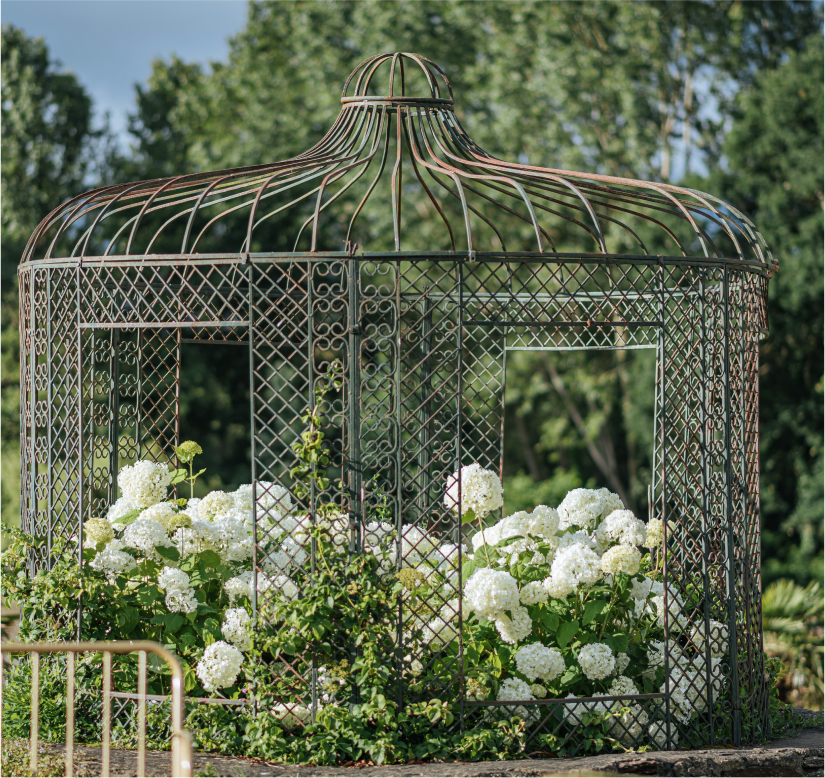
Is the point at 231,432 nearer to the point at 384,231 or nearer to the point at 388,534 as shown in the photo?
the point at 384,231

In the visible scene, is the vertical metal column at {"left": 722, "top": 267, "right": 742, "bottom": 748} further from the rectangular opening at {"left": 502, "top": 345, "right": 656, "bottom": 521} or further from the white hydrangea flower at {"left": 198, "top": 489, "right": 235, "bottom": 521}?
the rectangular opening at {"left": 502, "top": 345, "right": 656, "bottom": 521}

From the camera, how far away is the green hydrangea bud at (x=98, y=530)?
19.7ft

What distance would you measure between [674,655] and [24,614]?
13.0ft

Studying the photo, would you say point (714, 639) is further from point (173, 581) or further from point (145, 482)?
point (145, 482)

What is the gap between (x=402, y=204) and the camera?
16.7m

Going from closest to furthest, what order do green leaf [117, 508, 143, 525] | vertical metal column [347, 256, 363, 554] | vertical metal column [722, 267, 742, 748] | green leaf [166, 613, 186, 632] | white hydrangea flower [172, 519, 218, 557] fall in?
1. vertical metal column [347, 256, 363, 554]
2. green leaf [166, 613, 186, 632]
3. vertical metal column [722, 267, 742, 748]
4. white hydrangea flower [172, 519, 218, 557]
5. green leaf [117, 508, 143, 525]

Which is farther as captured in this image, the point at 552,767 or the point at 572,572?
the point at 572,572

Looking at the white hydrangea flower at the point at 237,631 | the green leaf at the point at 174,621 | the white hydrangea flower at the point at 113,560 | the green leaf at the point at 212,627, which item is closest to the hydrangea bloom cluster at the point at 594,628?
the white hydrangea flower at the point at 237,631

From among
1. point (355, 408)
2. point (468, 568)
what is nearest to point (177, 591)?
point (355, 408)

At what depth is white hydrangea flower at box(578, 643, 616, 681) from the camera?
18.5 feet

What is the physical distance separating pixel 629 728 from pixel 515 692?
0.72m

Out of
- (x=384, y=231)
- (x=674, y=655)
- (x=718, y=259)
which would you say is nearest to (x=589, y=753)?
(x=674, y=655)

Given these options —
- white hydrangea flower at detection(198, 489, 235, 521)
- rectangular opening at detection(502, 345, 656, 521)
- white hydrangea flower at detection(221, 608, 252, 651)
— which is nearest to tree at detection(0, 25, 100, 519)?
rectangular opening at detection(502, 345, 656, 521)

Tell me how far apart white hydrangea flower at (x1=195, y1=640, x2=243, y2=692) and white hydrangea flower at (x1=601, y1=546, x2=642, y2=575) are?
2.21 meters
